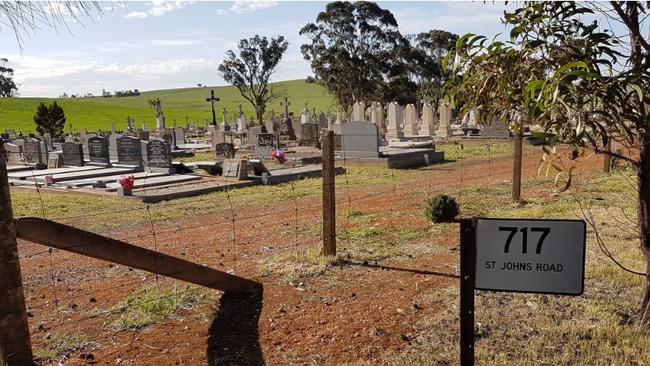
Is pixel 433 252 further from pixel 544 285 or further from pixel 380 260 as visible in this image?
pixel 544 285

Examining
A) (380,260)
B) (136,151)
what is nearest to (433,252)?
(380,260)

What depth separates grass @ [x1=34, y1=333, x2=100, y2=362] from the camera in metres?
4.11

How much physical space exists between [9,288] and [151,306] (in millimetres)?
1624

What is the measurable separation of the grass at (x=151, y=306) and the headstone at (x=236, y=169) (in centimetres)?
976

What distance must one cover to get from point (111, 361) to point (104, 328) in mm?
711

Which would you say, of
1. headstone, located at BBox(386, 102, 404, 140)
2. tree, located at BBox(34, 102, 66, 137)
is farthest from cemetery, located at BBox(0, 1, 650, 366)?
tree, located at BBox(34, 102, 66, 137)

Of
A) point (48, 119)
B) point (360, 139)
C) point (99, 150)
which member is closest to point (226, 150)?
point (99, 150)

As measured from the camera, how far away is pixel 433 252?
6738 millimetres

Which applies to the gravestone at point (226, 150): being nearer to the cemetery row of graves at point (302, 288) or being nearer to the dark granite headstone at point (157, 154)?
the dark granite headstone at point (157, 154)

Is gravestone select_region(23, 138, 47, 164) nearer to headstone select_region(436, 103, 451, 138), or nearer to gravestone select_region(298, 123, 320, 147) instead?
gravestone select_region(298, 123, 320, 147)

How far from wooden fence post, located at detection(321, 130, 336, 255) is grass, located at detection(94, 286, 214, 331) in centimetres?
171

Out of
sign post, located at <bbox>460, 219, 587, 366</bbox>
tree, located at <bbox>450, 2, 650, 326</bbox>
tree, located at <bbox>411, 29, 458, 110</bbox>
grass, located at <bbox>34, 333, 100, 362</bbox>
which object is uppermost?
tree, located at <bbox>411, 29, 458, 110</bbox>

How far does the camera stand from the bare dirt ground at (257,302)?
13.5ft

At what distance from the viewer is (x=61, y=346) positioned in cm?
428
